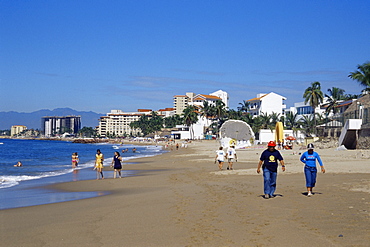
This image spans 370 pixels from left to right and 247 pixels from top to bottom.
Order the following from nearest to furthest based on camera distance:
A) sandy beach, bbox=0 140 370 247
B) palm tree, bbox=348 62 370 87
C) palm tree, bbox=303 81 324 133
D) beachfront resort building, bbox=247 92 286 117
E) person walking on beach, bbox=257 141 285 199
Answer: sandy beach, bbox=0 140 370 247 → person walking on beach, bbox=257 141 285 199 → palm tree, bbox=348 62 370 87 → palm tree, bbox=303 81 324 133 → beachfront resort building, bbox=247 92 286 117

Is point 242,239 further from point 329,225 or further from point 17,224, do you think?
point 17,224

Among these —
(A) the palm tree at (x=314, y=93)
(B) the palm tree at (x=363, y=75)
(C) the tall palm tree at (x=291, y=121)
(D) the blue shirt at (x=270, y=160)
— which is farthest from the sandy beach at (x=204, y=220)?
(C) the tall palm tree at (x=291, y=121)

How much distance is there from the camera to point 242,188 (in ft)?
40.2

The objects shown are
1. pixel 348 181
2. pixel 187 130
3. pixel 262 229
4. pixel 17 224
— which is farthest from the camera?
pixel 187 130

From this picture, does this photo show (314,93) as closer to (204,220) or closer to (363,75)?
(363,75)

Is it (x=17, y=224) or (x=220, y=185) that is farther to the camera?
(x=220, y=185)

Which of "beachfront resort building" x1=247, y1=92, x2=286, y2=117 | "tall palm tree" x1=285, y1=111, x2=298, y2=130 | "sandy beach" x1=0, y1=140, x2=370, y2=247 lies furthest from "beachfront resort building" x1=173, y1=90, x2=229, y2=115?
"sandy beach" x1=0, y1=140, x2=370, y2=247

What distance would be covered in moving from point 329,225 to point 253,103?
366 ft

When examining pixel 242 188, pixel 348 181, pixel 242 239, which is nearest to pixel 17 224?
pixel 242 239

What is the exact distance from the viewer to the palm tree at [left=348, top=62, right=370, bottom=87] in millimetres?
45781

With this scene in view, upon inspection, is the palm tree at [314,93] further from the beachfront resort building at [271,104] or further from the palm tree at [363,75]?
the beachfront resort building at [271,104]

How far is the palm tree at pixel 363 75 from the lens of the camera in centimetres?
4578

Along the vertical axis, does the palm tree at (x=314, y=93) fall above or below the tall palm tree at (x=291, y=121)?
above

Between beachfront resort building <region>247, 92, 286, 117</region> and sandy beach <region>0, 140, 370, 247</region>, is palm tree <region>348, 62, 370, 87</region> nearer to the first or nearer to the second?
sandy beach <region>0, 140, 370, 247</region>
